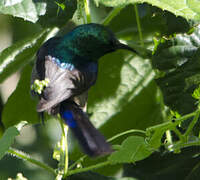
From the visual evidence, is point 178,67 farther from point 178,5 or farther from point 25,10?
point 25,10

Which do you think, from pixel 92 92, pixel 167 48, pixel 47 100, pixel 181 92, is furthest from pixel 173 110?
pixel 92 92

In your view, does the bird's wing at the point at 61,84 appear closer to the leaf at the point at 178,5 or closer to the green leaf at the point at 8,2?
the green leaf at the point at 8,2

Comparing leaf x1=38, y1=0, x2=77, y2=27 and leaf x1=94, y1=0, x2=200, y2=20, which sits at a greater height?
leaf x1=38, y1=0, x2=77, y2=27

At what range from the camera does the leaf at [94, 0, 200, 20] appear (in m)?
2.01

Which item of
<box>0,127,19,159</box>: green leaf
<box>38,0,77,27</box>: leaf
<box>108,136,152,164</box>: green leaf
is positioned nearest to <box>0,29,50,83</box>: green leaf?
<box>38,0,77,27</box>: leaf

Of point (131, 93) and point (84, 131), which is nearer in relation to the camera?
point (84, 131)

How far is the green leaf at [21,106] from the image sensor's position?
2.90 m

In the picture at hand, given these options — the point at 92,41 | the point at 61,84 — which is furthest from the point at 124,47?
the point at 61,84

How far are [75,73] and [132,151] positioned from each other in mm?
797

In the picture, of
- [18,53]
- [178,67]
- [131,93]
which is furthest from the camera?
[131,93]

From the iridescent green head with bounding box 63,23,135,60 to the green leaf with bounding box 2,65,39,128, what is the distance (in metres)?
0.29

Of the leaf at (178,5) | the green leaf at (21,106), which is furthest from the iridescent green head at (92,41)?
the leaf at (178,5)

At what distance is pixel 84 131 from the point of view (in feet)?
7.10

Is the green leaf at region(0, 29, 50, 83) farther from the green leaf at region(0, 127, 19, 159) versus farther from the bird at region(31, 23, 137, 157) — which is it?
the green leaf at region(0, 127, 19, 159)
